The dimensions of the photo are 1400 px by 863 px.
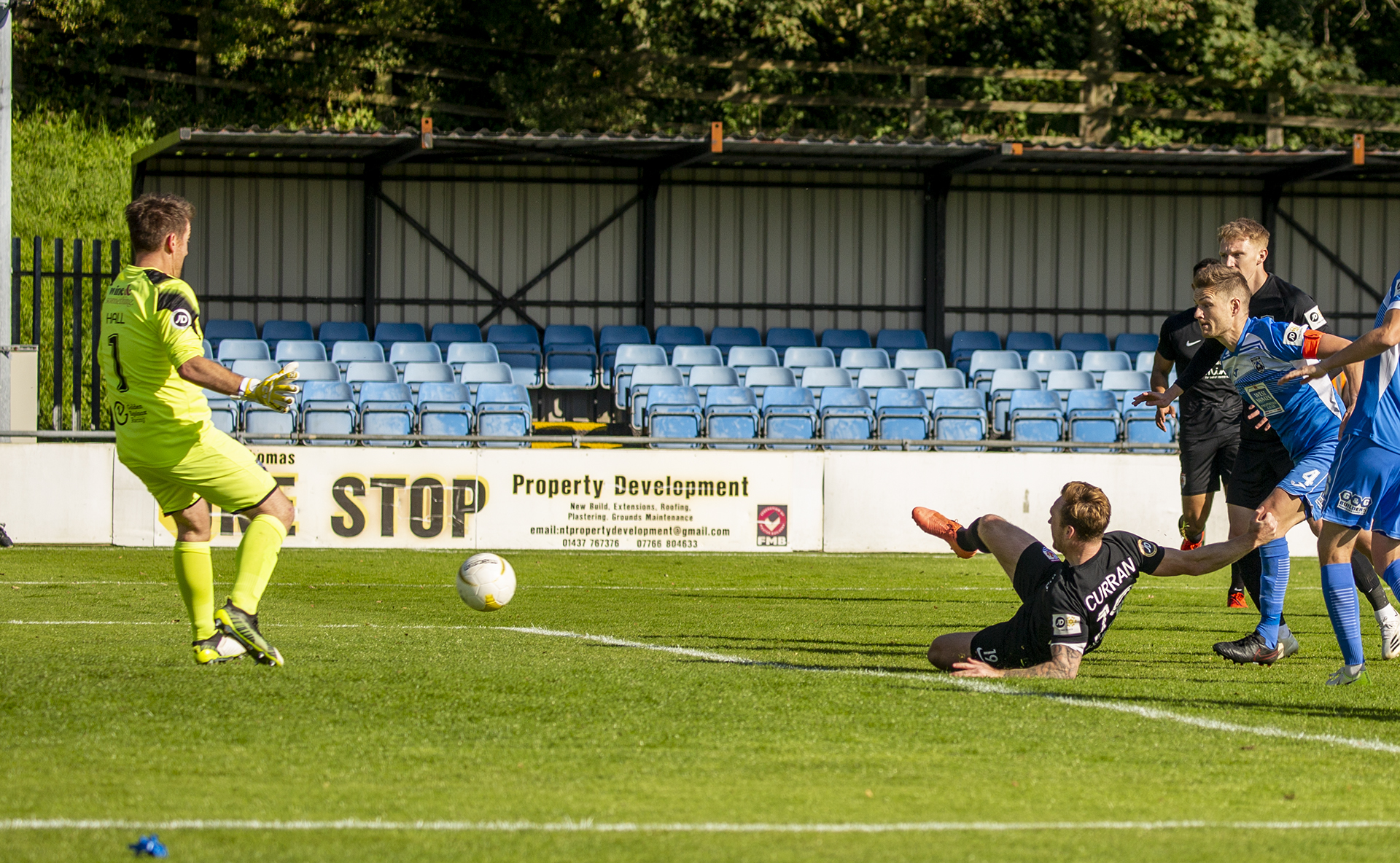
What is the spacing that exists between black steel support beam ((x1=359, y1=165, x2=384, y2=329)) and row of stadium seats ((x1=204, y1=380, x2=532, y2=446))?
5.35 m


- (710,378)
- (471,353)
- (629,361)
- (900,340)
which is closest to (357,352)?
(471,353)

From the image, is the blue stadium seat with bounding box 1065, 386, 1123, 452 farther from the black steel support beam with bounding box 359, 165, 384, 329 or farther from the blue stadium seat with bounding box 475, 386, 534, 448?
the black steel support beam with bounding box 359, 165, 384, 329

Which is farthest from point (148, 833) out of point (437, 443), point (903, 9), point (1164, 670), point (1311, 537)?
point (903, 9)

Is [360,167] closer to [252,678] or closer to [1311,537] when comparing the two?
[1311,537]

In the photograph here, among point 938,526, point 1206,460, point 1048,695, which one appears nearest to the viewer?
point 1048,695

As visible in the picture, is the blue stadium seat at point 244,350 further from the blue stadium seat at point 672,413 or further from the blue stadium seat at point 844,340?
the blue stadium seat at point 844,340

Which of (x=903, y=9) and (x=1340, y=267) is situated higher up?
(x=903, y=9)

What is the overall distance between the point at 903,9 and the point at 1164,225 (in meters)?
6.13

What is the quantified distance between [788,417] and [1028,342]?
25.9 ft

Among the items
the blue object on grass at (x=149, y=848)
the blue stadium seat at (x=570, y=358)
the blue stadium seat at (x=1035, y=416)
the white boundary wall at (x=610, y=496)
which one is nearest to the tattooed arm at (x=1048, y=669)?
the blue object on grass at (x=149, y=848)

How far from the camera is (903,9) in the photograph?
27531 mm

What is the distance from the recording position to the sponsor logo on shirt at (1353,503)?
6160 millimetres

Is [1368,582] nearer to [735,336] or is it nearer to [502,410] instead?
[502,410]

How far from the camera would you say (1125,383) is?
22.7 metres
